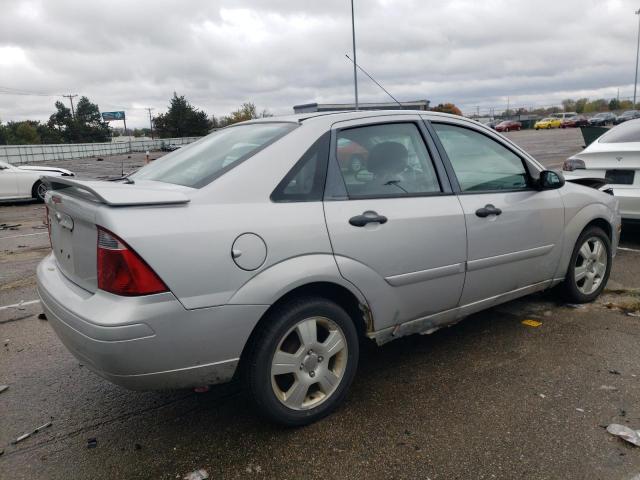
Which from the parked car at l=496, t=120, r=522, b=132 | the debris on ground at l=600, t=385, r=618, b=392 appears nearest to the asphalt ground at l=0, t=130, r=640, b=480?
the debris on ground at l=600, t=385, r=618, b=392

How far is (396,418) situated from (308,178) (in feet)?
4.67

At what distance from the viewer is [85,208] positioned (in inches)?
99.7

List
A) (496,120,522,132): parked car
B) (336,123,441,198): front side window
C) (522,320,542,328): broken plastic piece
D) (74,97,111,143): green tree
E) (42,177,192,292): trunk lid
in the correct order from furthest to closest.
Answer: (74,97,111,143): green tree, (496,120,522,132): parked car, (522,320,542,328): broken plastic piece, (336,123,441,198): front side window, (42,177,192,292): trunk lid

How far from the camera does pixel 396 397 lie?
10.4ft

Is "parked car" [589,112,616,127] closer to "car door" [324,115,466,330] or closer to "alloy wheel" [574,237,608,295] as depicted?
"alloy wheel" [574,237,608,295]

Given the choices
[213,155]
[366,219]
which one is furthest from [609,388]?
[213,155]

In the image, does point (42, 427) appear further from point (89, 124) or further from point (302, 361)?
point (89, 124)

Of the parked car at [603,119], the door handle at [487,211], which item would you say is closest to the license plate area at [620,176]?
the door handle at [487,211]

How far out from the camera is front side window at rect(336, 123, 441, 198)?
3062mm

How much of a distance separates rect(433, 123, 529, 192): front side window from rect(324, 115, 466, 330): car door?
0.63ft

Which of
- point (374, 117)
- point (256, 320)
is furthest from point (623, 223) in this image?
point (256, 320)

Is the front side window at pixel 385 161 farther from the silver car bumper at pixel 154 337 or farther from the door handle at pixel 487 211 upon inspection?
the silver car bumper at pixel 154 337

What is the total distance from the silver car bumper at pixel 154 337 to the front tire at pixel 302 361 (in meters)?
0.13

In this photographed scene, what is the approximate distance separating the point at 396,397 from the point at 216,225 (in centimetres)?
155
